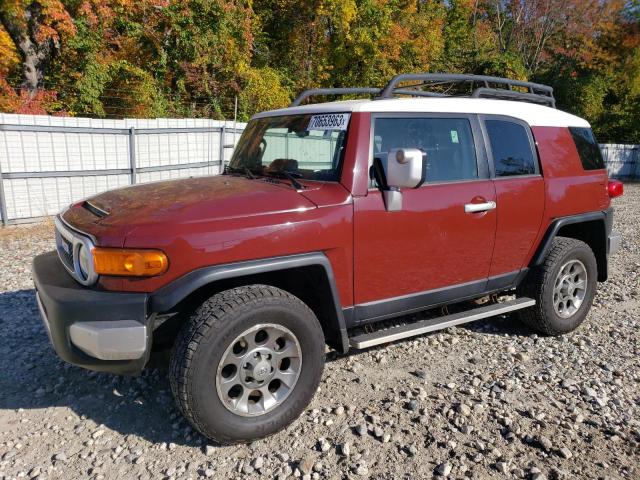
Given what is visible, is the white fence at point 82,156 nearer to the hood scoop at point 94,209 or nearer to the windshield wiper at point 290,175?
the hood scoop at point 94,209

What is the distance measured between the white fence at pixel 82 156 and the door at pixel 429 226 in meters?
8.01

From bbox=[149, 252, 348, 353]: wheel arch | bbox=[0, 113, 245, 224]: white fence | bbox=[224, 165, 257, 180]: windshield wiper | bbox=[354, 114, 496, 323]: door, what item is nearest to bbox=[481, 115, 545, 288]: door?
bbox=[354, 114, 496, 323]: door

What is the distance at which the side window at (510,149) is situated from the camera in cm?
385

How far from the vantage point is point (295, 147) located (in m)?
3.62

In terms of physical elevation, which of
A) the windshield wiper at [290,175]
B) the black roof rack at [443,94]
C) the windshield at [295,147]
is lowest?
the windshield wiper at [290,175]

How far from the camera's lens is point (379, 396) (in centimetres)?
344

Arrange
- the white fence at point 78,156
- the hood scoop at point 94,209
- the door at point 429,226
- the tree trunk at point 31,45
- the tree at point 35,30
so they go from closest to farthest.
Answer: the hood scoop at point 94,209, the door at point 429,226, the white fence at point 78,156, the tree at point 35,30, the tree trunk at point 31,45

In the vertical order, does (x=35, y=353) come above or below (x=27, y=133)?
below

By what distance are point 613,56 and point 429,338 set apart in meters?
31.7

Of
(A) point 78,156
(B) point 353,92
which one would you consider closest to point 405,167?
(B) point 353,92

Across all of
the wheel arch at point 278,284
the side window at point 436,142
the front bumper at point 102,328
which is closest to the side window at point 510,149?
the side window at point 436,142

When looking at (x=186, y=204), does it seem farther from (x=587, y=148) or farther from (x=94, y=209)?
(x=587, y=148)

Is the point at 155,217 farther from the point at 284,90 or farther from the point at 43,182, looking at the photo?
the point at 284,90

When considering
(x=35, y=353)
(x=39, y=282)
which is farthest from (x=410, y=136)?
(x=35, y=353)
